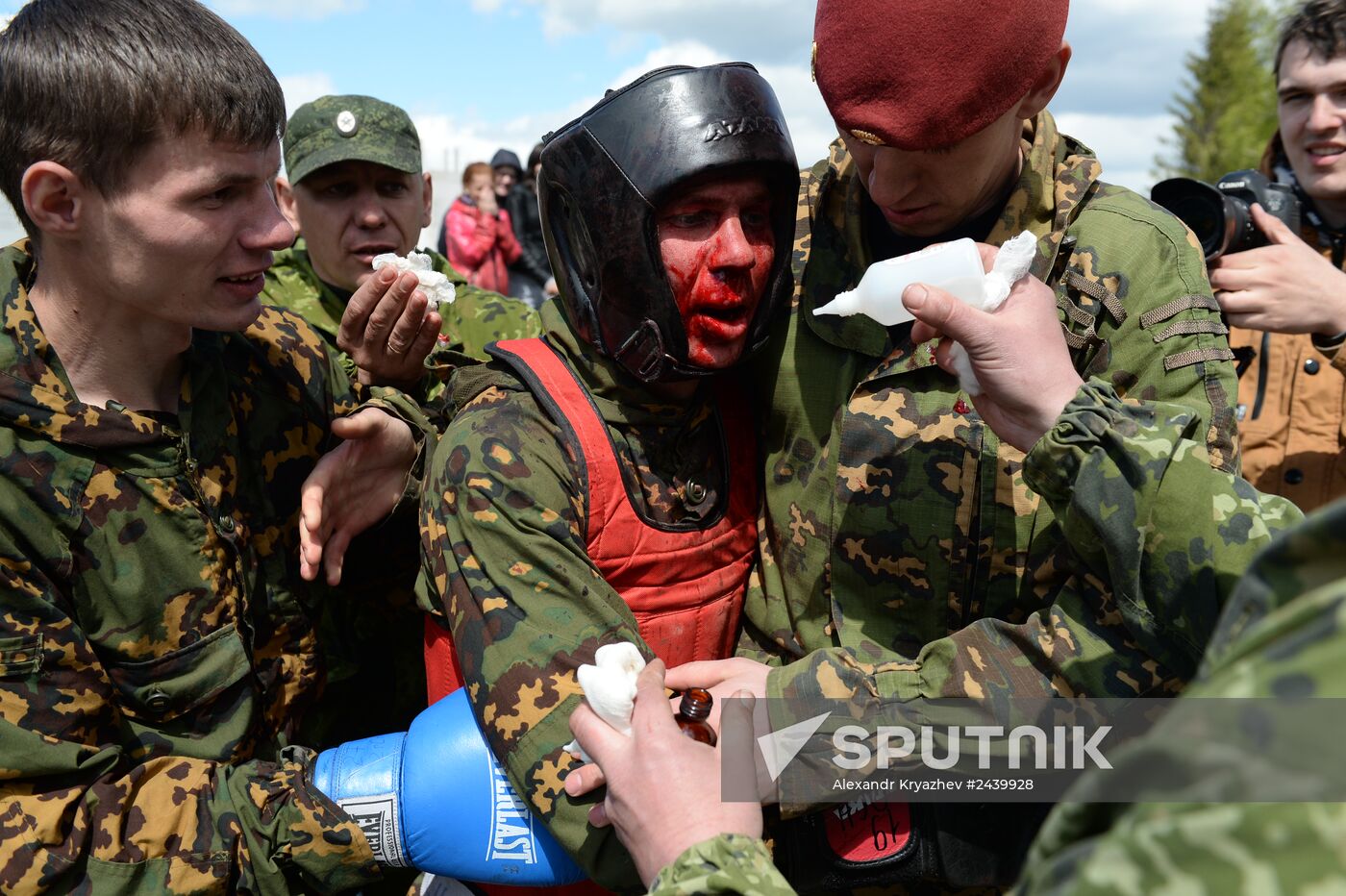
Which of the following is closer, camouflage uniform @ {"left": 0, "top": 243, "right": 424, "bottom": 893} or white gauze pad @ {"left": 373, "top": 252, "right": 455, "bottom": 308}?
camouflage uniform @ {"left": 0, "top": 243, "right": 424, "bottom": 893}

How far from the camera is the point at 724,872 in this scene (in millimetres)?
1478

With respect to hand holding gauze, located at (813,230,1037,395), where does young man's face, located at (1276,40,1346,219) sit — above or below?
above

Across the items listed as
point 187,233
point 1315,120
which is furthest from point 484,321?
point 1315,120

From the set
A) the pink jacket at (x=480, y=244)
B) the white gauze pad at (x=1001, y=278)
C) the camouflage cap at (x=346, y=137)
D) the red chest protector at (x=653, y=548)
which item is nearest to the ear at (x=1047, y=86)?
the white gauze pad at (x=1001, y=278)

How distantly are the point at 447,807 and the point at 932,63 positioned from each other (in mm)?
1871

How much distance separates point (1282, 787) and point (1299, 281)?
2907 millimetres

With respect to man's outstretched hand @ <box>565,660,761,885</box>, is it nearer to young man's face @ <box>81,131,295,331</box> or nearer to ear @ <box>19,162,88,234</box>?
young man's face @ <box>81,131,295,331</box>

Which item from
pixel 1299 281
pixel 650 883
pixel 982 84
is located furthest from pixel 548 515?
pixel 1299 281

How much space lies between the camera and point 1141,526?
5.84ft

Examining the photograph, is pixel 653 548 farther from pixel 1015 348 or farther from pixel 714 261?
pixel 1015 348

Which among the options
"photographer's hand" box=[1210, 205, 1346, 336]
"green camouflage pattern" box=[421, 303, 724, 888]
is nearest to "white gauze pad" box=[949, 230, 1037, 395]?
"green camouflage pattern" box=[421, 303, 724, 888]

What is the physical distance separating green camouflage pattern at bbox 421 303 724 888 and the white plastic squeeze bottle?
685 mm

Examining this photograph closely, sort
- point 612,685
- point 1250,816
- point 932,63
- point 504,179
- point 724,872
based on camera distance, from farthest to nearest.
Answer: point 504,179
point 932,63
point 612,685
point 724,872
point 1250,816

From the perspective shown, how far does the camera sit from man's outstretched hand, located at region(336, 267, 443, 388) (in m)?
3.13
